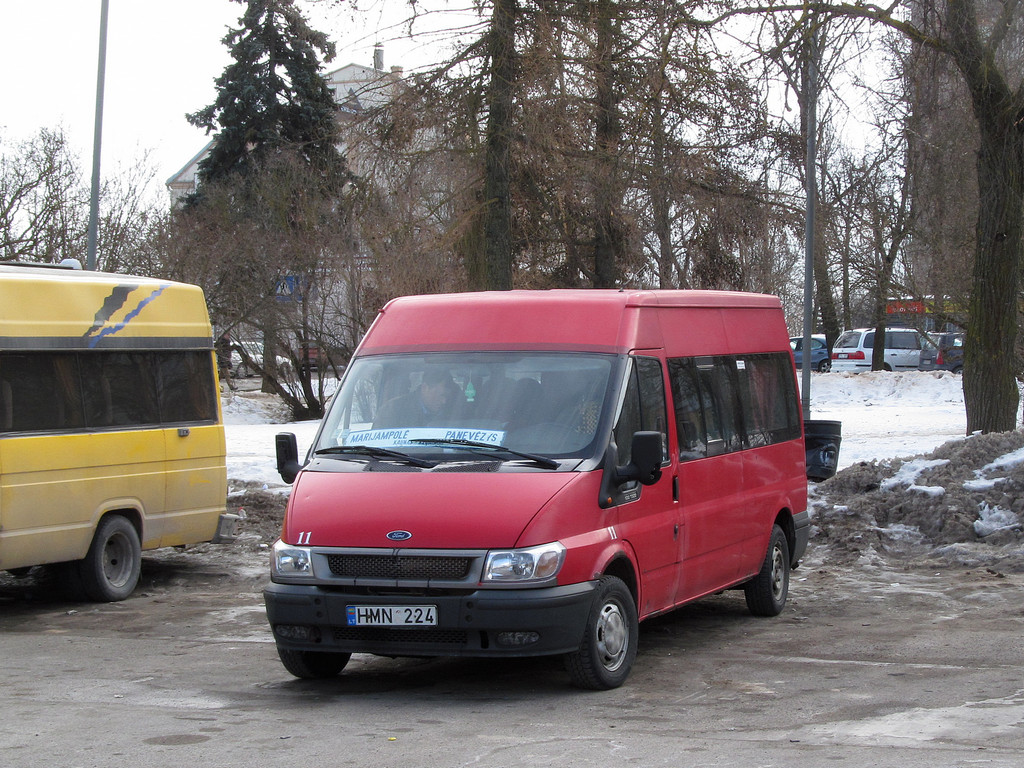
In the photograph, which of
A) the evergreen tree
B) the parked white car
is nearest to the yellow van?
the evergreen tree

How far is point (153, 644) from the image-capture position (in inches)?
344

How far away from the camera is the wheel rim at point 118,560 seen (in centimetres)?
1082

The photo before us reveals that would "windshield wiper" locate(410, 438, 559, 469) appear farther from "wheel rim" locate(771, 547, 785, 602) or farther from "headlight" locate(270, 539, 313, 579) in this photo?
"wheel rim" locate(771, 547, 785, 602)

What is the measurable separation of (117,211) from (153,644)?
23.7m

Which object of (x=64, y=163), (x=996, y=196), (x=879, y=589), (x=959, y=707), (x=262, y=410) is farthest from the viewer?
(x=262, y=410)

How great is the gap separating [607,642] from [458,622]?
0.94 meters

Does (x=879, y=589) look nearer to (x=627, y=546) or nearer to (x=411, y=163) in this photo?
(x=627, y=546)

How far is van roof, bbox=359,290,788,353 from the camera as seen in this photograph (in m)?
7.62

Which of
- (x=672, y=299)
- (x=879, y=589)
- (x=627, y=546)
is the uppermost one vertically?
(x=672, y=299)

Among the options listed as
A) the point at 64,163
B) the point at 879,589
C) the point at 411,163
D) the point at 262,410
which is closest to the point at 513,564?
the point at 879,589

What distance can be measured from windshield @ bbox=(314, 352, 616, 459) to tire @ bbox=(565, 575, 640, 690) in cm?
78

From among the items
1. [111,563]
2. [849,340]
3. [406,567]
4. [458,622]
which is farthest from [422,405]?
[849,340]

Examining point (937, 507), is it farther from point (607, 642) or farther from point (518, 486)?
point (518, 486)

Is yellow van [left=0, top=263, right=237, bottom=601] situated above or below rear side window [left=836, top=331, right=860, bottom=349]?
below
